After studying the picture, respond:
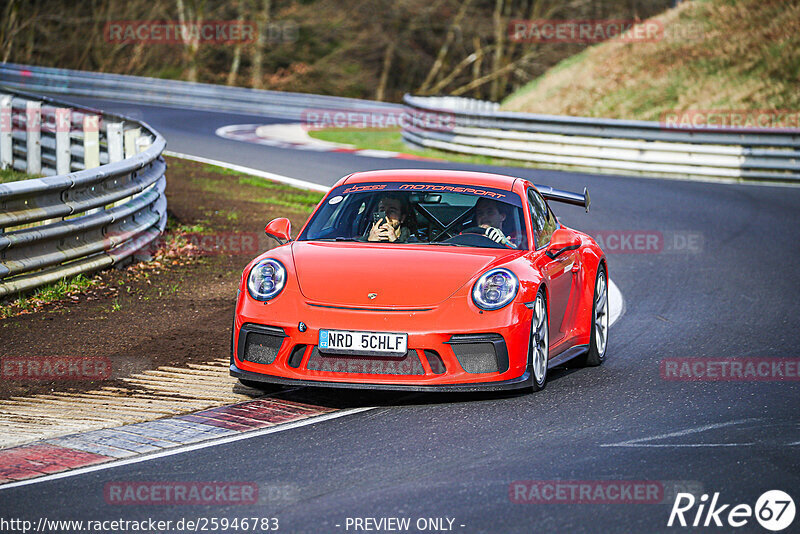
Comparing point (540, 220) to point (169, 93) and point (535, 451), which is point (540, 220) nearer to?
point (535, 451)

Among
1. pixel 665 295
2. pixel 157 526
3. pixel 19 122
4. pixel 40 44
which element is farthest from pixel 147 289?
pixel 40 44

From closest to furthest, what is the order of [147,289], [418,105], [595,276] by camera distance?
[595,276] → [147,289] → [418,105]

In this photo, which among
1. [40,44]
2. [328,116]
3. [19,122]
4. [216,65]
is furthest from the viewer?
[216,65]

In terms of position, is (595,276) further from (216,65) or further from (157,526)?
(216,65)

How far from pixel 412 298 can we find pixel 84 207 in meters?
4.57

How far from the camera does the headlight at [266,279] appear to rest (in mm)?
6980

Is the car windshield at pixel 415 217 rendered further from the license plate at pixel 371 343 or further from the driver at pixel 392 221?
the license plate at pixel 371 343

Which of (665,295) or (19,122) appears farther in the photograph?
(19,122)

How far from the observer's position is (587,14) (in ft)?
184

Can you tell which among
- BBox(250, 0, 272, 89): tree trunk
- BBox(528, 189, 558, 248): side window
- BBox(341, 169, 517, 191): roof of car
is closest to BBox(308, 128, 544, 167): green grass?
BBox(528, 189, 558, 248): side window

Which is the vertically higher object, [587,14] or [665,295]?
[587,14]

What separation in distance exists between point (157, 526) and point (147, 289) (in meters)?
6.14

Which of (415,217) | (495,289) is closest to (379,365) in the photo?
(495,289)

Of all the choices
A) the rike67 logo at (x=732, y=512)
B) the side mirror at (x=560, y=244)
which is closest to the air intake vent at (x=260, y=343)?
the side mirror at (x=560, y=244)
